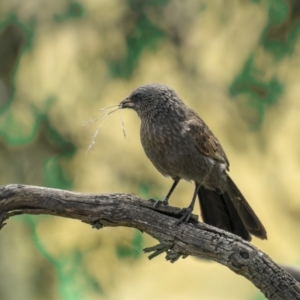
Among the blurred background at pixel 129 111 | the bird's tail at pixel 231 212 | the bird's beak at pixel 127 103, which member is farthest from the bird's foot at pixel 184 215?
the blurred background at pixel 129 111

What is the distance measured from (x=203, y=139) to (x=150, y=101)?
0.23m

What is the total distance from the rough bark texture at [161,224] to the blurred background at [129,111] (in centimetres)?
117

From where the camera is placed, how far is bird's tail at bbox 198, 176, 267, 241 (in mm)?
2166

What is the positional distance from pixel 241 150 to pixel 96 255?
1.01 m

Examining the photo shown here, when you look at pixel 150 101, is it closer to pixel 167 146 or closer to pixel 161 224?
pixel 167 146

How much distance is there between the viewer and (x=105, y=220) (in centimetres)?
188

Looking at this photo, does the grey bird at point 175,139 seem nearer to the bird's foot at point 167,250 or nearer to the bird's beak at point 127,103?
the bird's beak at point 127,103

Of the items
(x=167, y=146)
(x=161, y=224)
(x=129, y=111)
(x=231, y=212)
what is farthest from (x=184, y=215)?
(x=129, y=111)

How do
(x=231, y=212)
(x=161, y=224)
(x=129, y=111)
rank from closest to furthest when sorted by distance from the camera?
(x=161, y=224), (x=231, y=212), (x=129, y=111)

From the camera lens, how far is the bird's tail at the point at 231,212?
7.11ft

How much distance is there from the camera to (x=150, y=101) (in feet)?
6.53

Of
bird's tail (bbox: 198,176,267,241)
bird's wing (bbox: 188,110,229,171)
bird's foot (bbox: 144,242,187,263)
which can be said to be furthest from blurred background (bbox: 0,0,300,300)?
bird's foot (bbox: 144,242,187,263)

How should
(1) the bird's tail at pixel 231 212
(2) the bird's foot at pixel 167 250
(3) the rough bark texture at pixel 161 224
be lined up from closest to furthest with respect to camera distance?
1. (3) the rough bark texture at pixel 161 224
2. (2) the bird's foot at pixel 167 250
3. (1) the bird's tail at pixel 231 212

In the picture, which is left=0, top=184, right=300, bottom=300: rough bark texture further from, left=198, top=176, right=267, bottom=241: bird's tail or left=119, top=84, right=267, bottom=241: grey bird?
left=198, top=176, right=267, bottom=241: bird's tail
